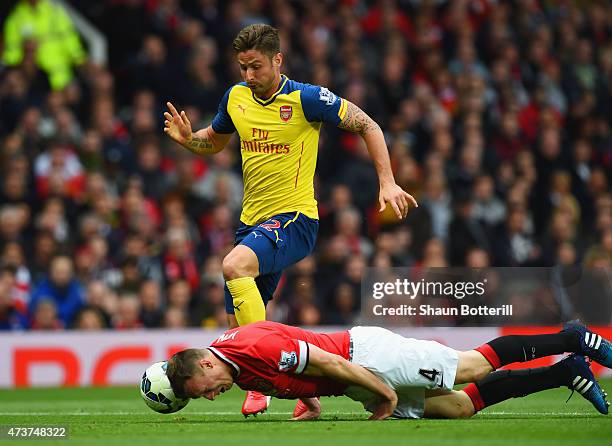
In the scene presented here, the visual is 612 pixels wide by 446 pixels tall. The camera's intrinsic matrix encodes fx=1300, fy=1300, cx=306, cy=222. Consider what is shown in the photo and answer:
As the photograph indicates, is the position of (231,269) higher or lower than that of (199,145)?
lower

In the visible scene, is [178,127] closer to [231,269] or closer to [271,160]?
[271,160]

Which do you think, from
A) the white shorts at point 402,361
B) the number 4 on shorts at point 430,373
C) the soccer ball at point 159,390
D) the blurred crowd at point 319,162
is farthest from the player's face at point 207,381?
the blurred crowd at point 319,162

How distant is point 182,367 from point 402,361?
1.33 metres

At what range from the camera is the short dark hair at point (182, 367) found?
7.61 m

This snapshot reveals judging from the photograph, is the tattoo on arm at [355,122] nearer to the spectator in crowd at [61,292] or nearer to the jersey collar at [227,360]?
the jersey collar at [227,360]

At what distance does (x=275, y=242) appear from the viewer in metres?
8.61

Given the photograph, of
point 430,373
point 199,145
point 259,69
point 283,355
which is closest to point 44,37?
point 199,145

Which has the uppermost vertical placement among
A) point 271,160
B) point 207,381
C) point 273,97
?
point 273,97

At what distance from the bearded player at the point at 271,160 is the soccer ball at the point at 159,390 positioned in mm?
777

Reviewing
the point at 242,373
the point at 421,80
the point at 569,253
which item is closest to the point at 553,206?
the point at 569,253

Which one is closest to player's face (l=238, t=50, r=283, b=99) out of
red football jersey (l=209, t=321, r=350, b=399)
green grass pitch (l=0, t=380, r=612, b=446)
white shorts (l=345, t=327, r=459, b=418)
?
red football jersey (l=209, t=321, r=350, b=399)

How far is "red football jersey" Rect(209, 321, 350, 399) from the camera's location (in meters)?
7.68

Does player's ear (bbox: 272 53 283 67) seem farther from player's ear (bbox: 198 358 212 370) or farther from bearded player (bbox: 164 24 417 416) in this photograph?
player's ear (bbox: 198 358 212 370)

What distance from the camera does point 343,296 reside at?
14023mm
